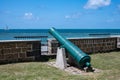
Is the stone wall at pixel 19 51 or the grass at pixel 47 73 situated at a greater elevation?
the stone wall at pixel 19 51

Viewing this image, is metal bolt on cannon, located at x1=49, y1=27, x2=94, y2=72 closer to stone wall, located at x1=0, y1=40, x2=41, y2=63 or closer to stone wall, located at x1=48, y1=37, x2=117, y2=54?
stone wall, located at x1=0, y1=40, x2=41, y2=63

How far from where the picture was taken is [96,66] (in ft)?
31.6

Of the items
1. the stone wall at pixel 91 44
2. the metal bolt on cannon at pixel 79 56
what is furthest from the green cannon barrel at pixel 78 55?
the stone wall at pixel 91 44

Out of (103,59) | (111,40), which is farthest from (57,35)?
(111,40)

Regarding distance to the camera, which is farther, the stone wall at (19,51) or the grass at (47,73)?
the stone wall at (19,51)

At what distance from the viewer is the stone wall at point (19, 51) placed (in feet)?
33.5

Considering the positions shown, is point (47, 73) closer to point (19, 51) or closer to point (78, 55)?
point (78, 55)

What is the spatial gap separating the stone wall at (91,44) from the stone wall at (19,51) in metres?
0.95

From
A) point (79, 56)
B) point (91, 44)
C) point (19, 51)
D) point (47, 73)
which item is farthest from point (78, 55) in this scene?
point (91, 44)

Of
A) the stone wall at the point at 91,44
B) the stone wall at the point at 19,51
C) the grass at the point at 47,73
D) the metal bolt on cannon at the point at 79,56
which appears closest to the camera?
the grass at the point at 47,73

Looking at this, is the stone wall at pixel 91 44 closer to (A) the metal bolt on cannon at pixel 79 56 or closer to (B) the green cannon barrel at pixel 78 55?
(B) the green cannon barrel at pixel 78 55

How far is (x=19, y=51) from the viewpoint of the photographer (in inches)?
416

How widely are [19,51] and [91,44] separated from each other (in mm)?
3974

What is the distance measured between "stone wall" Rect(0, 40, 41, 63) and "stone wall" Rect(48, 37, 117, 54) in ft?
3.11
